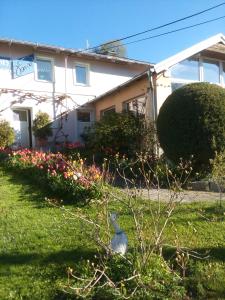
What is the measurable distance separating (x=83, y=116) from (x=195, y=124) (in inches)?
436

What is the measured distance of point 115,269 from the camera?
5.91m

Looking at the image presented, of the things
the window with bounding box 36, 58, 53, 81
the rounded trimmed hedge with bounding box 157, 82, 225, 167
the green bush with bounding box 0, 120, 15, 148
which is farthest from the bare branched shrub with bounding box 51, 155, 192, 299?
the window with bounding box 36, 58, 53, 81

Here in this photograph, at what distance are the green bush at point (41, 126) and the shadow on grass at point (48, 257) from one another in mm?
14604

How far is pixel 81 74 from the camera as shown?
77.7 feet

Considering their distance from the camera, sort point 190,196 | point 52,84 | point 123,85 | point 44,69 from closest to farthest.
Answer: point 190,196 < point 123,85 < point 44,69 < point 52,84

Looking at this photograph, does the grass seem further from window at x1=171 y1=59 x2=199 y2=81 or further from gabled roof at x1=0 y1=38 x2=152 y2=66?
gabled roof at x1=0 y1=38 x2=152 y2=66

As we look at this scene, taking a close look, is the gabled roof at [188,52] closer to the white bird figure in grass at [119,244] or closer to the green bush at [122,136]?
the green bush at [122,136]

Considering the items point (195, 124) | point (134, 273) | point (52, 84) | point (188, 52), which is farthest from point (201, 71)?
point (134, 273)

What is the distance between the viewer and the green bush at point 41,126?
69.4 feet

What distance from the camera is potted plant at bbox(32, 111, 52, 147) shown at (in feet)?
69.5

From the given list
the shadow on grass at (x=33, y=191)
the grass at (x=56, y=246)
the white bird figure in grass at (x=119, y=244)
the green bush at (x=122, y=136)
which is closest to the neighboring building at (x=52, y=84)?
the green bush at (x=122, y=136)

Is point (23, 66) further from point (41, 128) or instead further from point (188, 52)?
point (188, 52)

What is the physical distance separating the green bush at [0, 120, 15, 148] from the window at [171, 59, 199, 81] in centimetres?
733

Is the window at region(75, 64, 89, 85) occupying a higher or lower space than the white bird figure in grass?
higher
